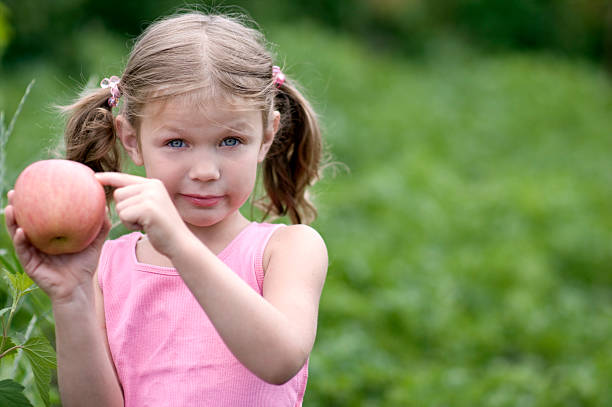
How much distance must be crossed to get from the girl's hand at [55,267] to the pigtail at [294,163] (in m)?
0.74

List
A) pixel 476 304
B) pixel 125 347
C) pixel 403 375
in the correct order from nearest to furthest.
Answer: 1. pixel 125 347
2. pixel 403 375
3. pixel 476 304

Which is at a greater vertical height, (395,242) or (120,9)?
(395,242)

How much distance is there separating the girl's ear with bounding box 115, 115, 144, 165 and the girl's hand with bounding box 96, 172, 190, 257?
373mm

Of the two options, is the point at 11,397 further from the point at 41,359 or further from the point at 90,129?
the point at 90,129

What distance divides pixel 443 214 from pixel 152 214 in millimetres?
5332

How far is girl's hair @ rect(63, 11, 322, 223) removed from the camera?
5.32 ft

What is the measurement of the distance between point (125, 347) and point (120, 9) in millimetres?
16795

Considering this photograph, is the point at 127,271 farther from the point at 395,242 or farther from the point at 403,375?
the point at 395,242

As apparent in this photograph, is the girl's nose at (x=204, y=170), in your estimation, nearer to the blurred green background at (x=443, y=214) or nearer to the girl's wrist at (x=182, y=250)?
the girl's wrist at (x=182, y=250)

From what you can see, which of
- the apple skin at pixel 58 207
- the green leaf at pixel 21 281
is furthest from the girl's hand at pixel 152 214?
the green leaf at pixel 21 281

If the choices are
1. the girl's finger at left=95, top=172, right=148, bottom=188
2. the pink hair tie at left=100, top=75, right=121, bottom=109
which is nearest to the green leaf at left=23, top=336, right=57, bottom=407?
the girl's finger at left=95, top=172, right=148, bottom=188

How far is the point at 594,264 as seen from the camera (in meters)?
6.04

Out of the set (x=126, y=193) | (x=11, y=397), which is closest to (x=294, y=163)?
(x=126, y=193)

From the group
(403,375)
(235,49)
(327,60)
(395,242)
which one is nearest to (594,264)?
(395,242)
